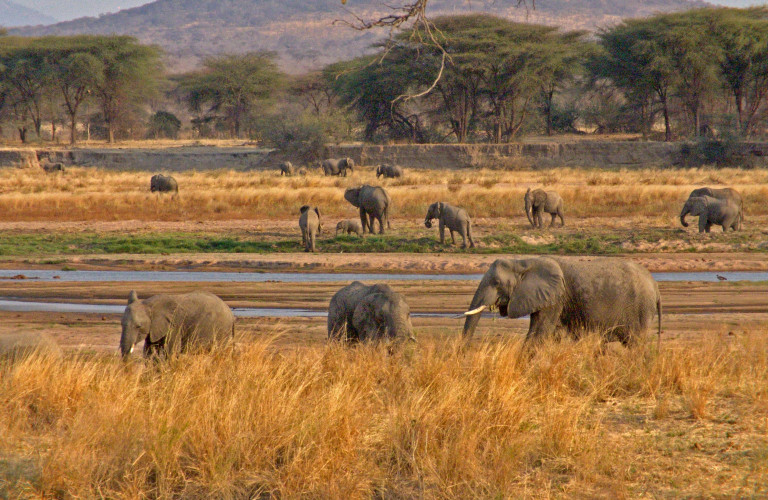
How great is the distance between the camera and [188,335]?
847cm

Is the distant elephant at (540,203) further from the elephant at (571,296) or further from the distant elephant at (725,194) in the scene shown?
the elephant at (571,296)

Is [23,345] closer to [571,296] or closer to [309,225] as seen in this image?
[571,296]

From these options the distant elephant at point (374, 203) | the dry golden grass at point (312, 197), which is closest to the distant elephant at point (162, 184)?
the dry golden grass at point (312, 197)

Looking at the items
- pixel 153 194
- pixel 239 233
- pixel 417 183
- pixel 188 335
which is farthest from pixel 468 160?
pixel 188 335

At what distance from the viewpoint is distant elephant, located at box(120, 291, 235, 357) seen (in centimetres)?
774

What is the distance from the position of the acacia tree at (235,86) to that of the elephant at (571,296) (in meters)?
65.8

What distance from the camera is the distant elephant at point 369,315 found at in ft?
27.2

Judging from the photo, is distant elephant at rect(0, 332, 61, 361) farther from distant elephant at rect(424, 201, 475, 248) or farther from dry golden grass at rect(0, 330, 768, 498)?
distant elephant at rect(424, 201, 475, 248)

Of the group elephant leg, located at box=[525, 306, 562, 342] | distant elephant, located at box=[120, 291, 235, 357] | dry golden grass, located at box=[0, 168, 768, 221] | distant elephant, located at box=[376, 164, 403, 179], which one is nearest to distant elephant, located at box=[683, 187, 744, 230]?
dry golden grass, located at box=[0, 168, 768, 221]

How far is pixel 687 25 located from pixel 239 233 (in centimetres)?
3905

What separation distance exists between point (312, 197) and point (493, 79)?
2587 centimetres

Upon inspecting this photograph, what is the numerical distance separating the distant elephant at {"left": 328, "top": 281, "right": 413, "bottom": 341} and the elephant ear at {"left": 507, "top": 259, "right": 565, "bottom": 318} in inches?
43.1

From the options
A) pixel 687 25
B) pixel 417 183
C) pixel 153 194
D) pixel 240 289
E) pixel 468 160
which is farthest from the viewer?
pixel 687 25

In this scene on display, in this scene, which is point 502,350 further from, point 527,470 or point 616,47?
point 616,47
